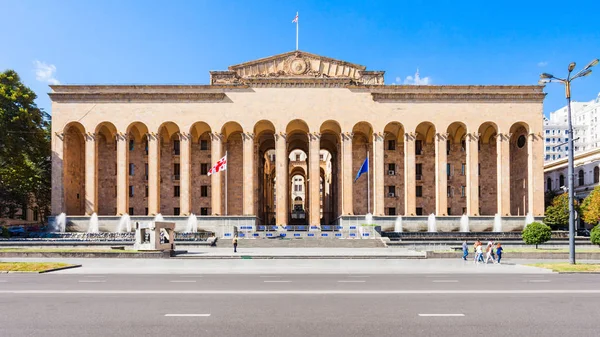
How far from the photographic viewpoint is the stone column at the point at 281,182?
50.4 m

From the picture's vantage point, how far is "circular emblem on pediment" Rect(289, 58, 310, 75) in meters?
50.9

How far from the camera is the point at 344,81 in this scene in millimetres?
50594

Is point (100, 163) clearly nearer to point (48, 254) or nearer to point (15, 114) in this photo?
point (15, 114)

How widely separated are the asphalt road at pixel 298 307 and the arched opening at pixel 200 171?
120 ft

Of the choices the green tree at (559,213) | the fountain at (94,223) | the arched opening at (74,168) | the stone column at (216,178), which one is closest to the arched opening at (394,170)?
the green tree at (559,213)

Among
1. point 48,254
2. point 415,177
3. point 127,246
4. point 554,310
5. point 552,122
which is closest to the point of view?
point 554,310

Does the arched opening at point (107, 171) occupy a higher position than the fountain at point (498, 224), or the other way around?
the arched opening at point (107, 171)

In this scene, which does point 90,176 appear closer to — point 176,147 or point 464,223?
point 176,147

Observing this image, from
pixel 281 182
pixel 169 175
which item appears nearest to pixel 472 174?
pixel 281 182

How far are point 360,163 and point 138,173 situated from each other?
25361 mm

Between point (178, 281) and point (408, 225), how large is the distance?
35465 mm

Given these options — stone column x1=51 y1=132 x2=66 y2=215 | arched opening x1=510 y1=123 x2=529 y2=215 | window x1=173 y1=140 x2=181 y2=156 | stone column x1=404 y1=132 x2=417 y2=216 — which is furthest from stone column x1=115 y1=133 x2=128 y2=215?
arched opening x1=510 y1=123 x2=529 y2=215

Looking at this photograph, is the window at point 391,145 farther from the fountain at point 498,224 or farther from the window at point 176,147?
the window at point 176,147

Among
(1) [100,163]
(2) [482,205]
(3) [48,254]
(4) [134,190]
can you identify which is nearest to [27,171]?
(1) [100,163]
